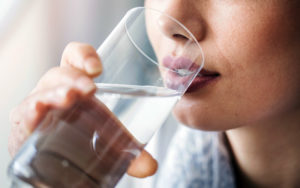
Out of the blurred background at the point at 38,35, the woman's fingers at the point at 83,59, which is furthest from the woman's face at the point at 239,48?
the blurred background at the point at 38,35

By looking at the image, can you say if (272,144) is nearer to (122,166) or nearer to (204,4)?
(204,4)

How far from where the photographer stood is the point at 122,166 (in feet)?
1.85

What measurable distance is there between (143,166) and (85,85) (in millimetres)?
255

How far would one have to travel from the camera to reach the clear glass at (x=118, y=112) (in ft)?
1.65

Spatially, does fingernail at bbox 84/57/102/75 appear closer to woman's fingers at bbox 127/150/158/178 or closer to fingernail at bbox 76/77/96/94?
fingernail at bbox 76/77/96/94

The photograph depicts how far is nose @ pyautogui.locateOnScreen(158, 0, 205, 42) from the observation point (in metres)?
0.65

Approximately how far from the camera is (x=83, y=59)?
0.57 metres

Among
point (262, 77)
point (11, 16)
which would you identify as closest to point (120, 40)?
point (262, 77)

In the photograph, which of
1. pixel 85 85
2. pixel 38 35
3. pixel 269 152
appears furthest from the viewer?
pixel 38 35

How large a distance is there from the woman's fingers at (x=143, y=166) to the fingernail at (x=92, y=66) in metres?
0.22

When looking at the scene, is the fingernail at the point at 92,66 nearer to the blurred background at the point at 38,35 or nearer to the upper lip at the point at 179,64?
the upper lip at the point at 179,64

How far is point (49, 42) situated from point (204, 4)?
2.90 feet

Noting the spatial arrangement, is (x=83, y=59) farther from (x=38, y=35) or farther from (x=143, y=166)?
(x=38, y=35)

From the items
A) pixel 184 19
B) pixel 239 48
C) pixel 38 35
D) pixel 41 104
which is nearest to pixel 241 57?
pixel 239 48
